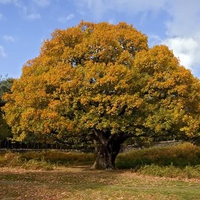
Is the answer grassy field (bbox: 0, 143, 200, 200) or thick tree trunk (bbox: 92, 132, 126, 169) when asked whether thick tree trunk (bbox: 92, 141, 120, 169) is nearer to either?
thick tree trunk (bbox: 92, 132, 126, 169)

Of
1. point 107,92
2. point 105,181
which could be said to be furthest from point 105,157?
point 105,181

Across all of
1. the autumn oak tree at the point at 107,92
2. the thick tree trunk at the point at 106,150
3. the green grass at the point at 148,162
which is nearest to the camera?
the autumn oak tree at the point at 107,92

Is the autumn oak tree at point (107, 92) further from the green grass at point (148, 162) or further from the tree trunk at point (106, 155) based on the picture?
the green grass at point (148, 162)

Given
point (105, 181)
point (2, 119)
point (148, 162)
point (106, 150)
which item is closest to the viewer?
point (105, 181)

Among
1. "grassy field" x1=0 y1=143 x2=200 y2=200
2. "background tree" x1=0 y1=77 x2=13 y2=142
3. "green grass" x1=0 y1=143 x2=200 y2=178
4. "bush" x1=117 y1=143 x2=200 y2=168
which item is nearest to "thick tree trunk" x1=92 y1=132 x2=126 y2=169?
"grassy field" x1=0 y1=143 x2=200 y2=200

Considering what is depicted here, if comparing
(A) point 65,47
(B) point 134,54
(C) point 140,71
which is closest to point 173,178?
(C) point 140,71

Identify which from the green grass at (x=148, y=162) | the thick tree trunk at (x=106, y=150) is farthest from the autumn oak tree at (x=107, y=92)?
the green grass at (x=148, y=162)

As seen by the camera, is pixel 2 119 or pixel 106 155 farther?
pixel 2 119

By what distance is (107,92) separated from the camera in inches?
686

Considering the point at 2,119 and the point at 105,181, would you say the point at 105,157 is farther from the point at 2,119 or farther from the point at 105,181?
the point at 2,119

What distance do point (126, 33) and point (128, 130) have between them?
5.92 m

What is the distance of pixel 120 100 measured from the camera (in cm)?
1664

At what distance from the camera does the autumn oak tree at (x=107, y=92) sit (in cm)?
1694

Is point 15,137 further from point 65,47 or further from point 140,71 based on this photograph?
point 140,71
